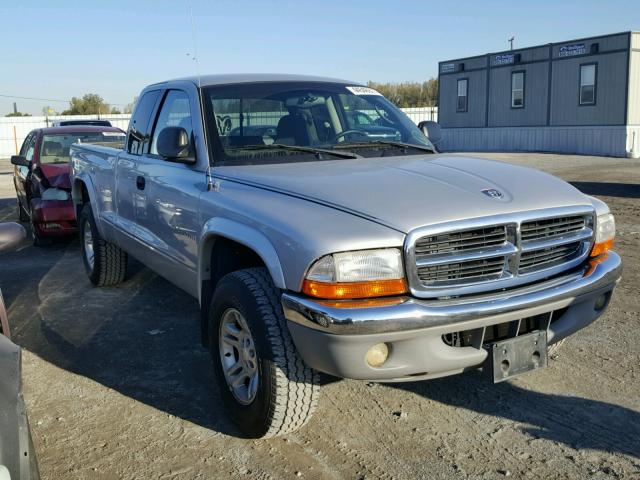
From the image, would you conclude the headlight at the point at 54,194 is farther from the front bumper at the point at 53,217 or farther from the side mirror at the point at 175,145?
the side mirror at the point at 175,145

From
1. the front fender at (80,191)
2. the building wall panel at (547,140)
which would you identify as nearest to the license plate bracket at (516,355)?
the front fender at (80,191)

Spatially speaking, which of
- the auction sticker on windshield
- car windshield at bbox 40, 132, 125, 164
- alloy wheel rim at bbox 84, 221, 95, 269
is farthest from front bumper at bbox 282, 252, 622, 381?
car windshield at bbox 40, 132, 125, 164

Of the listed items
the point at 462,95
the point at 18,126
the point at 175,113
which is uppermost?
the point at 462,95

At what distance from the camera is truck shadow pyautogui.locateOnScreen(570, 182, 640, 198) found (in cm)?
1286

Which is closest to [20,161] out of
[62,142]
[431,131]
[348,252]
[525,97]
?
[62,142]

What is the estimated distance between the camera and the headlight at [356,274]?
9.65 ft

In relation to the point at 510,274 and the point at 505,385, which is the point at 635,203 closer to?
the point at 505,385

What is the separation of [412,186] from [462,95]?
31.1m

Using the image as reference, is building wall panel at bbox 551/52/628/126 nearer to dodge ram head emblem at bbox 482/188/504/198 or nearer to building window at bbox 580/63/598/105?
building window at bbox 580/63/598/105

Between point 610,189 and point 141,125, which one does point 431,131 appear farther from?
point 610,189

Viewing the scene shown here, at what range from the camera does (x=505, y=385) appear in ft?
13.5

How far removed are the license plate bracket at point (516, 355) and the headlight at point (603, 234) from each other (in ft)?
2.19

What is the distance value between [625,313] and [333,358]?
3.42 meters

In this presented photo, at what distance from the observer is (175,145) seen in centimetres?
416
